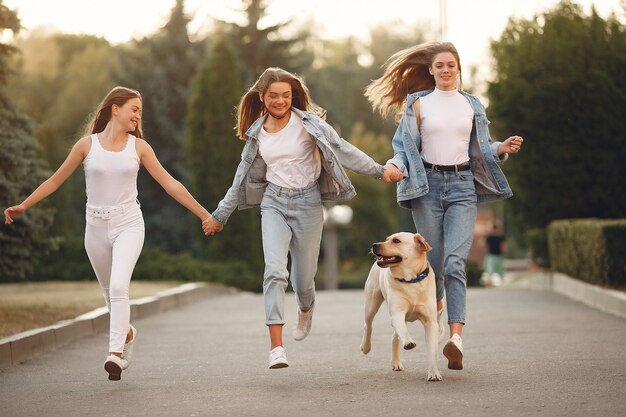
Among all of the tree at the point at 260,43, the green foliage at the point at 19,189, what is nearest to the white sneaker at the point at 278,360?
the green foliage at the point at 19,189

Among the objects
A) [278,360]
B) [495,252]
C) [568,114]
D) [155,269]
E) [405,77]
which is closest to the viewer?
[278,360]

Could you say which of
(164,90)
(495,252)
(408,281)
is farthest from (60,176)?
(164,90)

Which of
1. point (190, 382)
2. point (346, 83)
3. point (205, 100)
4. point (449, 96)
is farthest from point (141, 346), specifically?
point (346, 83)

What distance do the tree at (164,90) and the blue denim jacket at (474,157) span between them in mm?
33272

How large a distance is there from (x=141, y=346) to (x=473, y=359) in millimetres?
3600

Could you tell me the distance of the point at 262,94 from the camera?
8875mm

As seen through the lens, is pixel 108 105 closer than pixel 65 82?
Yes

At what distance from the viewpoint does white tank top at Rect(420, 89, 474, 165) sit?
9031mm

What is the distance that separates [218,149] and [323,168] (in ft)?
69.0

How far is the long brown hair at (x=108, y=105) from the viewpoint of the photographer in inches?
350

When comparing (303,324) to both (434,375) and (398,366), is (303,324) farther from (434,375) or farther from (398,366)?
(434,375)

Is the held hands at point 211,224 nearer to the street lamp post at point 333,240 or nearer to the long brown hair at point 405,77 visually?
the long brown hair at point 405,77

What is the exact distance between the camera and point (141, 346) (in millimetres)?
11742

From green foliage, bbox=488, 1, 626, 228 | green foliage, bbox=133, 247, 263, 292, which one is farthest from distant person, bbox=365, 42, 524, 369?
green foliage, bbox=133, 247, 263, 292
